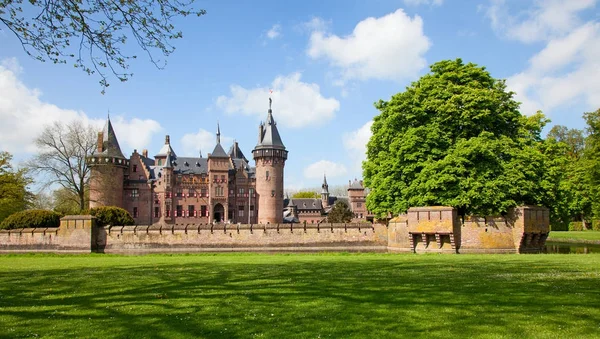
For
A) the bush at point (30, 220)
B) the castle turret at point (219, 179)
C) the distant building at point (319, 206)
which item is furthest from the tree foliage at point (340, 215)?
the bush at point (30, 220)

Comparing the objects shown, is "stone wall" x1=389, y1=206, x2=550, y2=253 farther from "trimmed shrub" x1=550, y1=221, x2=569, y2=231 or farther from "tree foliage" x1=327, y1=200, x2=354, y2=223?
"trimmed shrub" x1=550, y1=221, x2=569, y2=231

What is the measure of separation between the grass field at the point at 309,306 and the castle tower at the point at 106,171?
44285 millimetres

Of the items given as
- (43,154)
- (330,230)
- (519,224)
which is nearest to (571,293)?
(519,224)

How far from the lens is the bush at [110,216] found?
1272 inches

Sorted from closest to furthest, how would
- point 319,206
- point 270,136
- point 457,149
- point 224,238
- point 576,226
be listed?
point 457,149, point 224,238, point 576,226, point 270,136, point 319,206

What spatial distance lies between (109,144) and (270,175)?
63.1ft

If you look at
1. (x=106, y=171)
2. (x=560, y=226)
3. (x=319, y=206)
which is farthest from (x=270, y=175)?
(x=560, y=226)

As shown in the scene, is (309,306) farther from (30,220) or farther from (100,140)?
(100,140)

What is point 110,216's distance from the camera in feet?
108

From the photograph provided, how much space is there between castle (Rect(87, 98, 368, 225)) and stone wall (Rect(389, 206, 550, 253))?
36473 mm

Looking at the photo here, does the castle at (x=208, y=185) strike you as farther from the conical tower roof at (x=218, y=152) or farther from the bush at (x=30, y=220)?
the bush at (x=30, y=220)

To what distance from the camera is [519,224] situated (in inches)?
976

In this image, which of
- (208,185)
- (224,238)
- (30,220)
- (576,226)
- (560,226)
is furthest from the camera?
(208,185)

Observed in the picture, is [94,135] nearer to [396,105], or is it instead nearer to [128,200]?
[128,200]
